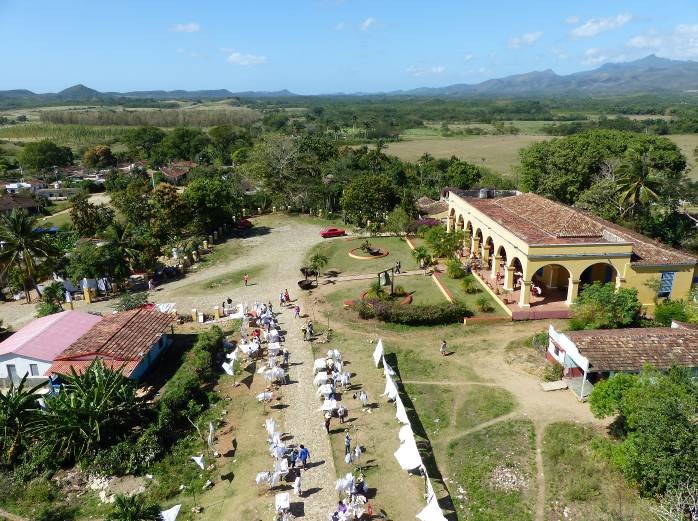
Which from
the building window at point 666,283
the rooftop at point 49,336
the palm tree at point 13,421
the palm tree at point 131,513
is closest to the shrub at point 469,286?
the building window at point 666,283

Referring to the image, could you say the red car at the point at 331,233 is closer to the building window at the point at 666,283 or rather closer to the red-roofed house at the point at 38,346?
the red-roofed house at the point at 38,346

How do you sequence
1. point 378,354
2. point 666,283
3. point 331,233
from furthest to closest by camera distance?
point 331,233 < point 666,283 < point 378,354

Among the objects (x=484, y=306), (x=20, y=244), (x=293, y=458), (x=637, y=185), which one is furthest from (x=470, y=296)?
(x=20, y=244)

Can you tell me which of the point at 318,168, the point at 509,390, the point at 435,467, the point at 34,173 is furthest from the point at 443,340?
the point at 34,173

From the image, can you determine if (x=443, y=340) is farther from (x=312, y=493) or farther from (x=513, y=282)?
(x=312, y=493)

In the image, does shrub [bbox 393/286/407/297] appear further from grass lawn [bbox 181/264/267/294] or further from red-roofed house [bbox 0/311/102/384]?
red-roofed house [bbox 0/311/102/384]

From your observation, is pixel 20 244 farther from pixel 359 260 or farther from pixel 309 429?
pixel 309 429
